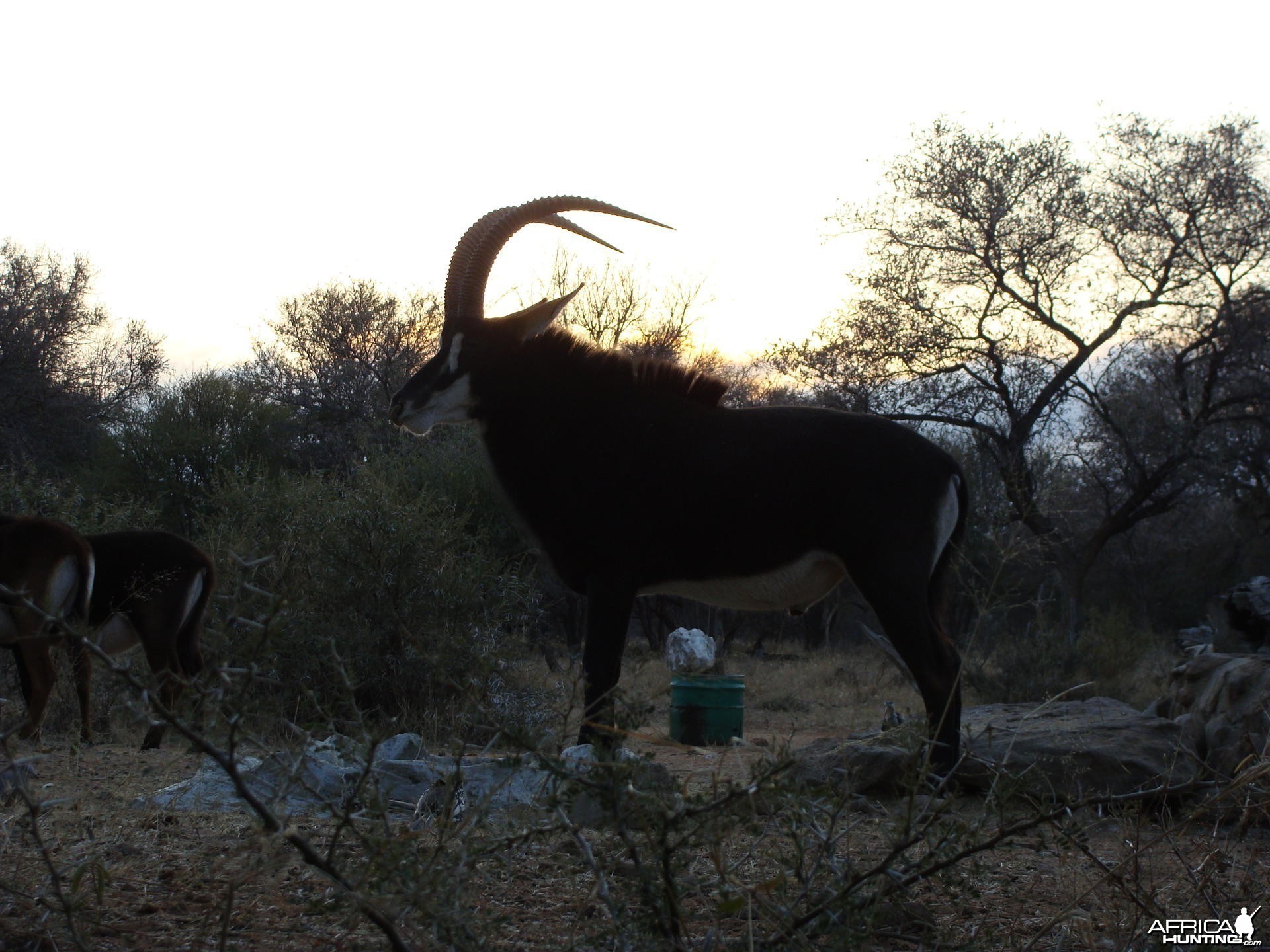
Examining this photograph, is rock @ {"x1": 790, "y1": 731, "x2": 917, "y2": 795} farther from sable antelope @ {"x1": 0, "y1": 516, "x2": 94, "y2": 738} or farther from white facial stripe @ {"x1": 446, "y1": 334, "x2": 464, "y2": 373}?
sable antelope @ {"x1": 0, "y1": 516, "x2": 94, "y2": 738}

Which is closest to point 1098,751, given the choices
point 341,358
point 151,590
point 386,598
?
point 386,598

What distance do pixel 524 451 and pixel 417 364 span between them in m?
22.1

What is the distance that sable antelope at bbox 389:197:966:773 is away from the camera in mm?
4793

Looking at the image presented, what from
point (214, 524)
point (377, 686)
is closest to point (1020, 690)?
point (377, 686)

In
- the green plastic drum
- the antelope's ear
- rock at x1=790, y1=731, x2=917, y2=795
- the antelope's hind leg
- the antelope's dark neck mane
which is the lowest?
the green plastic drum

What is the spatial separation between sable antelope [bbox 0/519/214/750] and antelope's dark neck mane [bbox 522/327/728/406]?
2601 millimetres

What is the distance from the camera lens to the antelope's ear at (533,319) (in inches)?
214

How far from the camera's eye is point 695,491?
16.1 feet

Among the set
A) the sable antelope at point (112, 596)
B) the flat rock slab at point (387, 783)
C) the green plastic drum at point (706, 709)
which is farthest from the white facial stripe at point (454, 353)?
the green plastic drum at point (706, 709)

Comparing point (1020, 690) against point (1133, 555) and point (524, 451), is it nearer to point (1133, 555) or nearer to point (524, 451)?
point (524, 451)

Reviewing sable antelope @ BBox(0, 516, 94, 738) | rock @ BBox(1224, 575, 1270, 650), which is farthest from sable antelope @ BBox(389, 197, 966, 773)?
rock @ BBox(1224, 575, 1270, 650)

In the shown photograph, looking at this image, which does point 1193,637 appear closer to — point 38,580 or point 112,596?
point 112,596

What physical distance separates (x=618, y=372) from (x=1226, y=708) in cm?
355

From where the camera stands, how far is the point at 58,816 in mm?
3527
